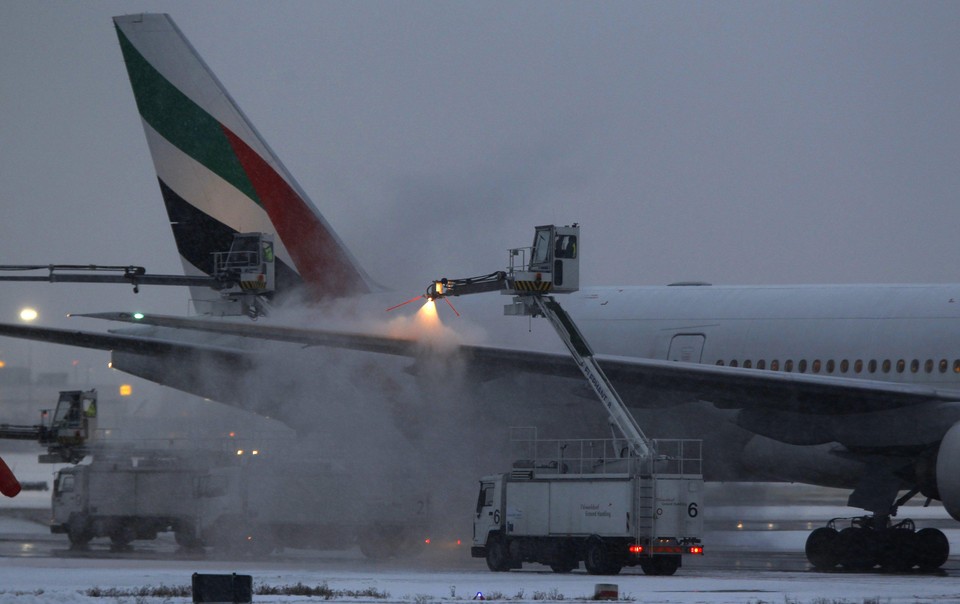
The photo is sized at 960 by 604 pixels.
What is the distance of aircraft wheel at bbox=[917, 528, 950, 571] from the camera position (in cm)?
2433

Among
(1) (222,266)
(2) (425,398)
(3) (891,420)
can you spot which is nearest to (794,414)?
(3) (891,420)

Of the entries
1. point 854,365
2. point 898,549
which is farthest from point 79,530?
point 898,549

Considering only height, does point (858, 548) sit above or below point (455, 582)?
above

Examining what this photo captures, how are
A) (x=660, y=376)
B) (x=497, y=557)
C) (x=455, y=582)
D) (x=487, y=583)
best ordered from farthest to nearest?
(x=660, y=376)
(x=497, y=557)
(x=455, y=582)
(x=487, y=583)

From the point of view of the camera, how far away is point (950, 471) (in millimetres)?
22125

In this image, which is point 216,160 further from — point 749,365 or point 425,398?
point 749,365

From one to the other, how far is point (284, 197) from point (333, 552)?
7811mm

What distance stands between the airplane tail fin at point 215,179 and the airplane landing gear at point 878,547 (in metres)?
11.7

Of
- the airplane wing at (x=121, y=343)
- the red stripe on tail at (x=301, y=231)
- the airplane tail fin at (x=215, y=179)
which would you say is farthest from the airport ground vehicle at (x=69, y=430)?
the red stripe on tail at (x=301, y=231)

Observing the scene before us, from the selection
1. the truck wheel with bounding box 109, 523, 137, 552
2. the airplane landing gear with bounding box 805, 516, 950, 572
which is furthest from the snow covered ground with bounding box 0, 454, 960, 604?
the truck wheel with bounding box 109, 523, 137, 552

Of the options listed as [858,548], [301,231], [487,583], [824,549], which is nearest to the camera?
[487,583]

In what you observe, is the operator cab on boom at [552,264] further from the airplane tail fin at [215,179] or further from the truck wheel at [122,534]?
the truck wheel at [122,534]

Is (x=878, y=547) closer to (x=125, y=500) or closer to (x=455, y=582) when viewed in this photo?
(x=455, y=582)

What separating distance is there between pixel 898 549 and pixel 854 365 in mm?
3476
